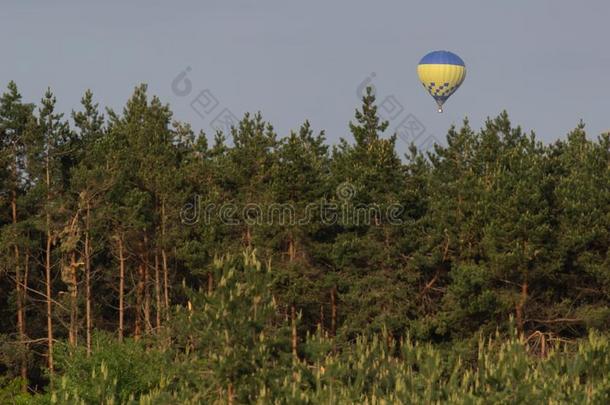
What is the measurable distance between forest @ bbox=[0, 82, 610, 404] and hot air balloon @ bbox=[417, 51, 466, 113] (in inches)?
325

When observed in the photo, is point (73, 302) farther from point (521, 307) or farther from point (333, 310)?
point (521, 307)

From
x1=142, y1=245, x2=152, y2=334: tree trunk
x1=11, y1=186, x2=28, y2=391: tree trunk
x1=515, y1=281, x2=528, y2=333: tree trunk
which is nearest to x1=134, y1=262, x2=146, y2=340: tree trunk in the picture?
x1=142, y1=245, x2=152, y2=334: tree trunk

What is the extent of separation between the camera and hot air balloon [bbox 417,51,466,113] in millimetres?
79000

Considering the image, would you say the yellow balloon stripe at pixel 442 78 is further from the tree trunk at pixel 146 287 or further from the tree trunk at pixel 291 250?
the tree trunk at pixel 146 287

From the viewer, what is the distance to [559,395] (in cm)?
2497

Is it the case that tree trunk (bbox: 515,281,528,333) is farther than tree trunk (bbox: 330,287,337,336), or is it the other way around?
tree trunk (bbox: 330,287,337,336)

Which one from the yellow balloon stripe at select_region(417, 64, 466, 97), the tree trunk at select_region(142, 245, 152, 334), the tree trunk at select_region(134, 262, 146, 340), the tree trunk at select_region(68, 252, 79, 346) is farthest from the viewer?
the yellow balloon stripe at select_region(417, 64, 466, 97)

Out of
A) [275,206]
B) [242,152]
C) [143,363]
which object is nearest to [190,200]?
[242,152]

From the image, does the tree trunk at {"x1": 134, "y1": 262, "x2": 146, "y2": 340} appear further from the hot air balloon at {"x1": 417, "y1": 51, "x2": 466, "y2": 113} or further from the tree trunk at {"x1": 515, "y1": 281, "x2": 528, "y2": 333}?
the hot air balloon at {"x1": 417, "y1": 51, "x2": 466, "y2": 113}

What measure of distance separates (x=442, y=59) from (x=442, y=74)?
1296 mm

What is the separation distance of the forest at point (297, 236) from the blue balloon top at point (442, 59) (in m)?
9.42

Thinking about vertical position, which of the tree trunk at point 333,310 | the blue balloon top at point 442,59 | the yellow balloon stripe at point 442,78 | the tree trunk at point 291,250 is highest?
the blue balloon top at point 442,59

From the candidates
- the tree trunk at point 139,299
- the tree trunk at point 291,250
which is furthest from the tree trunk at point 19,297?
the tree trunk at point 291,250

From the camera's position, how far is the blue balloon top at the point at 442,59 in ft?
261
